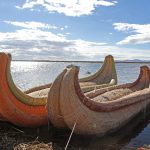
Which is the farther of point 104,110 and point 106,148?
point 104,110

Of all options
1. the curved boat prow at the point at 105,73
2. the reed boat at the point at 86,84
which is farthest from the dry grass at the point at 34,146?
the curved boat prow at the point at 105,73

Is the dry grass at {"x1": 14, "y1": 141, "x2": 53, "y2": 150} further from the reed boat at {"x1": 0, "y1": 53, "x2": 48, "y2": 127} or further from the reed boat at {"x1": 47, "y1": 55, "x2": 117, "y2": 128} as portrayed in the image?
the reed boat at {"x1": 0, "y1": 53, "x2": 48, "y2": 127}

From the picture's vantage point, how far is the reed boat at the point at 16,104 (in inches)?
508

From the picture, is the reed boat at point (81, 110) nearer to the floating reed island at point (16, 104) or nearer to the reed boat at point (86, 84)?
the reed boat at point (86, 84)

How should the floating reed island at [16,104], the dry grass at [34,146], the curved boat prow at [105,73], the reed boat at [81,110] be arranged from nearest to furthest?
1. the dry grass at [34,146]
2. the reed boat at [81,110]
3. the floating reed island at [16,104]
4. the curved boat prow at [105,73]

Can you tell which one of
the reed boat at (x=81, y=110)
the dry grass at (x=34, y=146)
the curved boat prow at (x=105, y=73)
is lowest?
the dry grass at (x=34, y=146)

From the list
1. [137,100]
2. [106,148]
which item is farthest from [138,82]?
[106,148]

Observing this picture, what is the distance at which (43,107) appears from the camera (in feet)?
46.3

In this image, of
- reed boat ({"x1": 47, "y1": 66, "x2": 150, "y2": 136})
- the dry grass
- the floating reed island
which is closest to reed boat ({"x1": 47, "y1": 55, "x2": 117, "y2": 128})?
reed boat ({"x1": 47, "y1": 66, "x2": 150, "y2": 136})

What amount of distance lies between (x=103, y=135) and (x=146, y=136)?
2.87 m

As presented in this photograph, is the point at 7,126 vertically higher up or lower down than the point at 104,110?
lower down

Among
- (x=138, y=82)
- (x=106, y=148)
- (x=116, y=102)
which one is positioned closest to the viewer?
(x=106, y=148)

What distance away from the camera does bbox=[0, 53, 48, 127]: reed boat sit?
42.3ft

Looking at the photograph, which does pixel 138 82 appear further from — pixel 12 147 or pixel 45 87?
pixel 12 147
